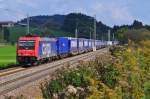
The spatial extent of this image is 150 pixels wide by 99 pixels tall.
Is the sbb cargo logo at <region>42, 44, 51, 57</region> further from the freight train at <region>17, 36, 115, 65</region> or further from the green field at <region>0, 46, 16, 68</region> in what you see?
the green field at <region>0, 46, 16, 68</region>

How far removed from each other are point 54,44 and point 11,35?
10241 cm

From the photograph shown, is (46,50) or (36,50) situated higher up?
(36,50)

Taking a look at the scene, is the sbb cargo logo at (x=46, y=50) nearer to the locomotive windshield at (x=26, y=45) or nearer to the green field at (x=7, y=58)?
the locomotive windshield at (x=26, y=45)

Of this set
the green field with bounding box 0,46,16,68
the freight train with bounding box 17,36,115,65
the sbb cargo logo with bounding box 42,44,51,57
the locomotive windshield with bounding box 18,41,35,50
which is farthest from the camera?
the green field with bounding box 0,46,16,68

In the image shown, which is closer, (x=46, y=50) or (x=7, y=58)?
(x=46, y=50)

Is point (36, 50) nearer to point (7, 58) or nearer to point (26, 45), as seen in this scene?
point (26, 45)

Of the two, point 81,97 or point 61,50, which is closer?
point 81,97

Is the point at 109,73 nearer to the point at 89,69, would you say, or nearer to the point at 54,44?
the point at 89,69

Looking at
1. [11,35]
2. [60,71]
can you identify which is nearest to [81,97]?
[60,71]

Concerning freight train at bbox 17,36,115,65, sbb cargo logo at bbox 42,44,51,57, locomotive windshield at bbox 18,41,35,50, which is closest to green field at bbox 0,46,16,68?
freight train at bbox 17,36,115,65

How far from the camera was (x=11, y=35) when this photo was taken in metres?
162

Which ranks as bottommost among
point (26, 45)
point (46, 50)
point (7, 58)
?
point (7, 58)

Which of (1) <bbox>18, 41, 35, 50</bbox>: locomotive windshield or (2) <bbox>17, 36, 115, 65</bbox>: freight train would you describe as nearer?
(2) <bbox>17, 36, 115, 65</bbox>: freight train

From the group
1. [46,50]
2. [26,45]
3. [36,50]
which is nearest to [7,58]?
[46,50]
